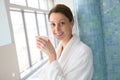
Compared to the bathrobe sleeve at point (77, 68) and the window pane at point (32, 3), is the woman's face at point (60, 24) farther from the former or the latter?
the window pane at point (32, 3)

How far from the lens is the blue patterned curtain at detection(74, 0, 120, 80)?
2.12 meters

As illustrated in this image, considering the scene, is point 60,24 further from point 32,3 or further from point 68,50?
point 32,3

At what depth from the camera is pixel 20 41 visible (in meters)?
3.01

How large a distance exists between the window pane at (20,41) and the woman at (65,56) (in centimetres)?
199

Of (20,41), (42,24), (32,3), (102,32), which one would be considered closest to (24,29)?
(20,41)

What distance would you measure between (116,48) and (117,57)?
132 millimetres

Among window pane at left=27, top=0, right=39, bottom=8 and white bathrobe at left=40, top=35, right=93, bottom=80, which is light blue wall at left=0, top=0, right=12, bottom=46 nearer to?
window pane at left=27, top=0, right=39, bottom=8

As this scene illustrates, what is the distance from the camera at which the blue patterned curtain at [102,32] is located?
2.12 m

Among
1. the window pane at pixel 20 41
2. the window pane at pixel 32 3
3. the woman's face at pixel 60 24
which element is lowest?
the window pane at pixel 20 41

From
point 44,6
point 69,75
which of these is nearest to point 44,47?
point 69,75

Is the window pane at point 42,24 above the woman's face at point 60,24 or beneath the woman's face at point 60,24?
beneath

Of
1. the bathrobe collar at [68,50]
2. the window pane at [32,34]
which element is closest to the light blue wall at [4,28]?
the window pane at [32,34]

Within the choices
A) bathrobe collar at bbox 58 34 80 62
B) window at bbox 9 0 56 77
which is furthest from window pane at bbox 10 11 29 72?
bathrobe collar at bbox 58 34 80 62

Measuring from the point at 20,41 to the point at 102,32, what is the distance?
151 centimetres
